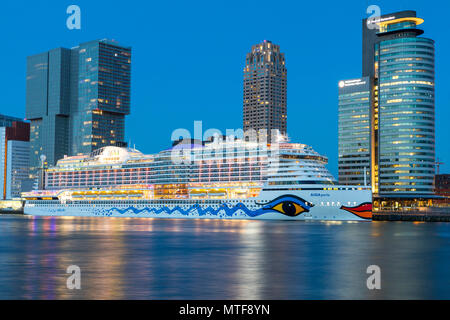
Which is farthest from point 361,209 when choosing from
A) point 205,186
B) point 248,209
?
point 205,186

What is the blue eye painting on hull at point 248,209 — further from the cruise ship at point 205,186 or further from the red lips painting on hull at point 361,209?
the red lips painting on hull at point 361,209

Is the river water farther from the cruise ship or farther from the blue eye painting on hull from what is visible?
the blue eye painting on hull

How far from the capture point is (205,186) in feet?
408

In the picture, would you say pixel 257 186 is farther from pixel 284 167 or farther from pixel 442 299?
pixel 442 299

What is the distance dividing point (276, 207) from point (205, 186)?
982 inches

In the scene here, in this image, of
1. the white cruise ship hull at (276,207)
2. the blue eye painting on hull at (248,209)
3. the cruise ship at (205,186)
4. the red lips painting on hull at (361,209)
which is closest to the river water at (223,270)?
the red lips painting on hull at (361,209)

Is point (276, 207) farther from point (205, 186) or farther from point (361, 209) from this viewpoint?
point (205, 186)

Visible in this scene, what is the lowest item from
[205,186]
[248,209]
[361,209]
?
[248,209]

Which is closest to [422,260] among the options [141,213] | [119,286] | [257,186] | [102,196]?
[119,286]

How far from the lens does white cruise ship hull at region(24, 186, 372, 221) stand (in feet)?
328

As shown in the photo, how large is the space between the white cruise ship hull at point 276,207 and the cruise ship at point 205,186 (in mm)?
151

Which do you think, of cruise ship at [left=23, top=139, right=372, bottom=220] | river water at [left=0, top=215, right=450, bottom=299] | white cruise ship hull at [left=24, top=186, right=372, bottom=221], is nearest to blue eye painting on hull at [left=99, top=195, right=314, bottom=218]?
white cruise ship hull at [left=24, top=186, right=372, bottom=221]
